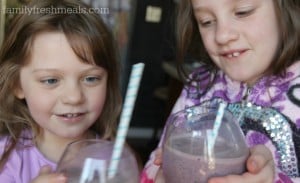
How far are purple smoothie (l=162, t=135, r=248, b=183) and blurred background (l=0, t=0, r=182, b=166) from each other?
304cm

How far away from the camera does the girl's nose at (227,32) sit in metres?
1.10

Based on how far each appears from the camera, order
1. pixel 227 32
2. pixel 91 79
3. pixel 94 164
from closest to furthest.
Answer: pixel 94 164 < pixel 227 32 < pixel 91 79

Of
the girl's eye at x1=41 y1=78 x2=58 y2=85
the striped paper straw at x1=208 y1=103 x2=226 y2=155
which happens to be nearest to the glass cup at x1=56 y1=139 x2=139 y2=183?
the striped paper straw at x1=208 y1=103 x2=226 y2=155

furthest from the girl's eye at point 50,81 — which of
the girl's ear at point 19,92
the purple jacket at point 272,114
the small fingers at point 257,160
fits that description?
the small fingers at point 257,160

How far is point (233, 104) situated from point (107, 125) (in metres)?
0.39

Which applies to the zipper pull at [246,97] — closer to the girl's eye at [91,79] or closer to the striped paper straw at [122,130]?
the girl's eye at [91,79]

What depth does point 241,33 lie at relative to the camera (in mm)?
1109

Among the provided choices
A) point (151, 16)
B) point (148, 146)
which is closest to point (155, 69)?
point (151, 16)

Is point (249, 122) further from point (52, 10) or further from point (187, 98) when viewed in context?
point (52, 10)

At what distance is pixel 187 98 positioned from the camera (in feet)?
Result: 4.52

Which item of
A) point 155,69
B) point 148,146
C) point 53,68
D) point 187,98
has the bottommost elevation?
point 148,146

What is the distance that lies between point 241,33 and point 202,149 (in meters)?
0.46

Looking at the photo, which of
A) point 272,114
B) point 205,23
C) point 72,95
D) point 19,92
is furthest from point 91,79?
point 272,114

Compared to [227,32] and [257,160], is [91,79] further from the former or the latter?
[257,160]
